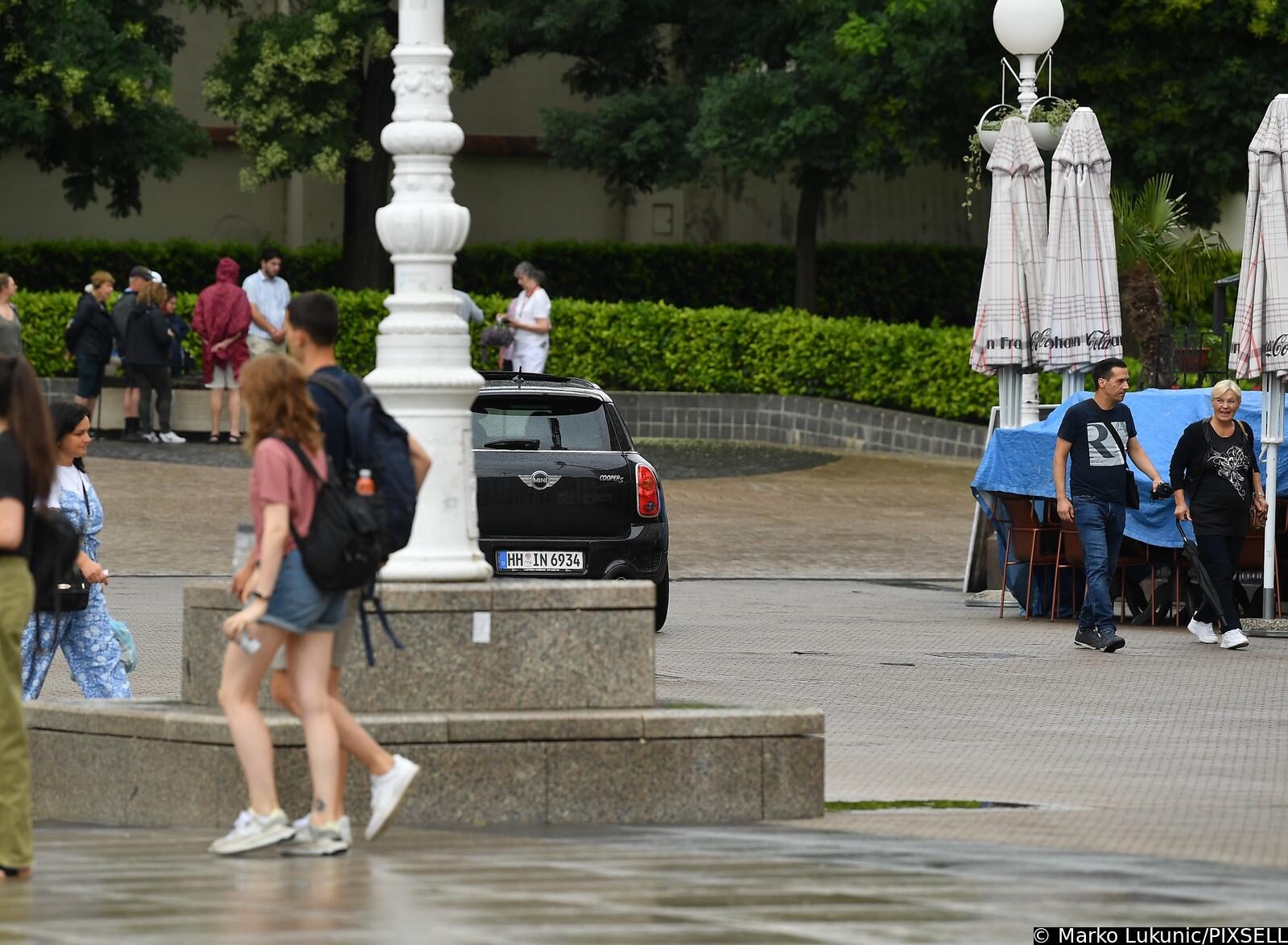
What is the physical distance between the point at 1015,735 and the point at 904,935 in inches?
184

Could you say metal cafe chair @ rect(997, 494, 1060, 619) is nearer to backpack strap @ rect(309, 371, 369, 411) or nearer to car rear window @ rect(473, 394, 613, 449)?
car rear window @ rect(473, 394, 613, 449)

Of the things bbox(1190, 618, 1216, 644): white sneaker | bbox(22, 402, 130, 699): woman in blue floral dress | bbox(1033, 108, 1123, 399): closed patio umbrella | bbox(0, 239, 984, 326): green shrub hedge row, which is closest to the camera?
bbox(22, 402, 130, 699): woman in blue floral dress

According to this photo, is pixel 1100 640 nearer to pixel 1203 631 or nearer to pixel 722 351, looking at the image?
pixel 1203 631

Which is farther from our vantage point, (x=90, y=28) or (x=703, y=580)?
(x=90, y=28)

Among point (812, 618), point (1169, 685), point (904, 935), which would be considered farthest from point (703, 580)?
point (904, 935)

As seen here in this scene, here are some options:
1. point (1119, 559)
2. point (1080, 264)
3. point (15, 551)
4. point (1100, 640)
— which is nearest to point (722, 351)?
point (1080, 264)

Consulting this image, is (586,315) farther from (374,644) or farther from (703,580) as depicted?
(374,644)

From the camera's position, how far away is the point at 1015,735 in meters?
10.5

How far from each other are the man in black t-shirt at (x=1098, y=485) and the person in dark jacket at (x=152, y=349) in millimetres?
12847

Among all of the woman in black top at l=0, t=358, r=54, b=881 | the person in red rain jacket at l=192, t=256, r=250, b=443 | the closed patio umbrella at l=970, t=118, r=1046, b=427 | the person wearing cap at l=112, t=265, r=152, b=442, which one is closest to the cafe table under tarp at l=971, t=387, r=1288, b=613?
the closed patio umbrella at l=970, t=118, r=1046, b=427

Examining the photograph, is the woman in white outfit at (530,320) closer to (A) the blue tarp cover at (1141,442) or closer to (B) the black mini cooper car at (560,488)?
(A) the blue tarp cover at (1141,442)

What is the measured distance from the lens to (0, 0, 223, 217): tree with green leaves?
27.9 meters

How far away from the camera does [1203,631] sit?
14.5 meters

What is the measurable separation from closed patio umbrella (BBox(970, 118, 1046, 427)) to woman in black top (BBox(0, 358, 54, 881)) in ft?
37.2
